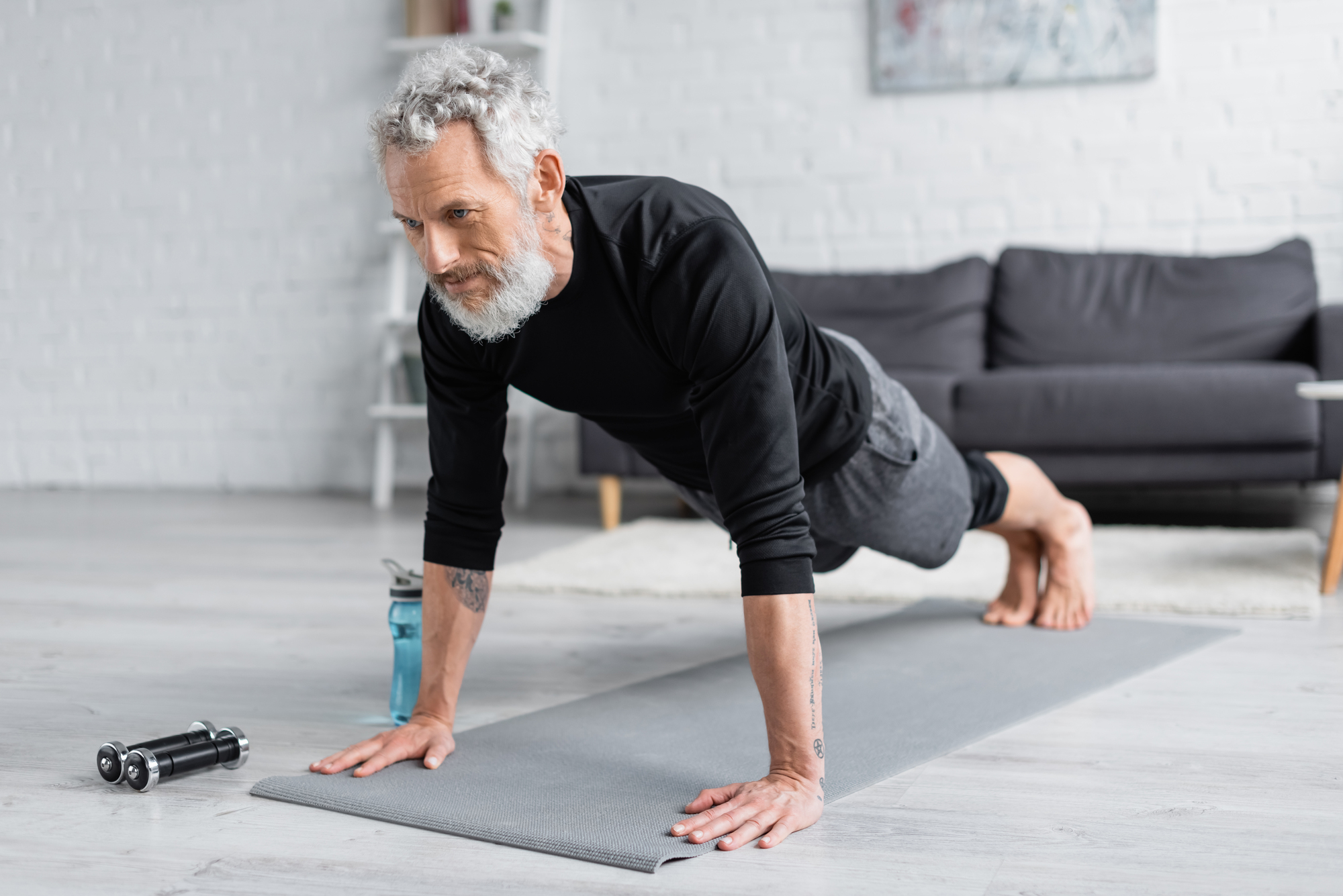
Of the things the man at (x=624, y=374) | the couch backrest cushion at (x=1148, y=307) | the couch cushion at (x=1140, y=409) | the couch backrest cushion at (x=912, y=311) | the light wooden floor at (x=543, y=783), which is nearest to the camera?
the light wooden floor at (x=543, y=783)

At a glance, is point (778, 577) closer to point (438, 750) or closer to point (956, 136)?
point (438, 750)

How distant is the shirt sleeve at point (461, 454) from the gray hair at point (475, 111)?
0.28 metres

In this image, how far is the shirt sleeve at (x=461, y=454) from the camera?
1.50 meters

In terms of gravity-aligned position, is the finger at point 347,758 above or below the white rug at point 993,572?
above

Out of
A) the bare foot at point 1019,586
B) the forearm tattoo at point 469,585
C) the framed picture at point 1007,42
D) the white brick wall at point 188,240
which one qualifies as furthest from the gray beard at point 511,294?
the white brick wall at point 188,240

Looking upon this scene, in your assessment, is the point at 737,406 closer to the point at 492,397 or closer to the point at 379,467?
the point at 492,397

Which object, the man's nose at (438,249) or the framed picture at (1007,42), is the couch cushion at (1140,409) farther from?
the man's nose at (438,249)

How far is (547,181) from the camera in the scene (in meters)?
1.32

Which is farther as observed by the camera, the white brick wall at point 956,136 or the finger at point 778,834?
the white brick wall at point 956,136

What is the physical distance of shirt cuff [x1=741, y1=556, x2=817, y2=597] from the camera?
1228mm

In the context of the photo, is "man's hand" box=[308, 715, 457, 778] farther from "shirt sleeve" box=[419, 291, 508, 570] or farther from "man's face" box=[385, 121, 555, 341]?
"man's face" box=[385, 121, 555, 341]

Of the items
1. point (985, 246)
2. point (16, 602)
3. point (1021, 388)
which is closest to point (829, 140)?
point (985, 246)

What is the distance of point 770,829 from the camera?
47.7 inches

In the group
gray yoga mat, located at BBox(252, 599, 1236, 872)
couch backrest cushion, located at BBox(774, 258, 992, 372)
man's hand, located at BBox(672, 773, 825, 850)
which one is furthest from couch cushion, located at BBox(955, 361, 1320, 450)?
man's hand, located at BBox(672, 773, 825, 850)
